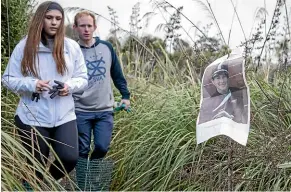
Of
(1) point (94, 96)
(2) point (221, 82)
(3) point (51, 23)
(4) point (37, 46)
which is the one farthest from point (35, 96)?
(2) point (221, 82)

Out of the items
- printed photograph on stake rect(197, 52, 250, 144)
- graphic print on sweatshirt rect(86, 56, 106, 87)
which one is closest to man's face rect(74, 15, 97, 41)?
graphic print on sweatshirt rect(86, 56, 106, 87)

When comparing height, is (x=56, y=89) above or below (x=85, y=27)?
below

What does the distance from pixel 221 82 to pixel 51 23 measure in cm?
148

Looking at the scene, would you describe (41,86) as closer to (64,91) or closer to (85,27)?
(64,91)

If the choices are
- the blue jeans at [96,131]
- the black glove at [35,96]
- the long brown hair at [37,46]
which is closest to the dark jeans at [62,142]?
the black glove at [35,96]

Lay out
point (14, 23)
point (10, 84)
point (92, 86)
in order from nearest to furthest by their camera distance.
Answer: point (10, 84) < point (92, 86) < point (14, 23)

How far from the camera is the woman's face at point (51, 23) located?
4.20 meters

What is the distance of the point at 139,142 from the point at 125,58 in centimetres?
325

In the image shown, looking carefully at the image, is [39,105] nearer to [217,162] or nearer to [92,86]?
[92,86]

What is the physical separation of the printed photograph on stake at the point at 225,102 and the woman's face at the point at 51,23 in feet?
4.37

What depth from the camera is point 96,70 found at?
15.9ft

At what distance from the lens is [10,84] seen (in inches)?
158

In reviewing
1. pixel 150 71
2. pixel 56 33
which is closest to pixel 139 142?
pixel 56 33

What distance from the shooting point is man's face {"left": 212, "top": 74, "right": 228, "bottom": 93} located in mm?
3230
